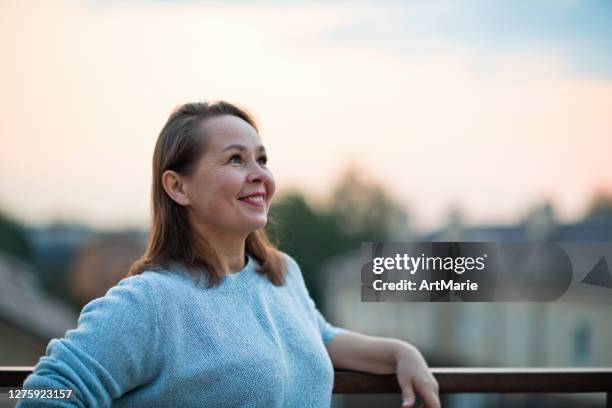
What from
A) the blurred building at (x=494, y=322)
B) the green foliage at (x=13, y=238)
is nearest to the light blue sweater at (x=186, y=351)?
the blurred building at (x=494, y=322)

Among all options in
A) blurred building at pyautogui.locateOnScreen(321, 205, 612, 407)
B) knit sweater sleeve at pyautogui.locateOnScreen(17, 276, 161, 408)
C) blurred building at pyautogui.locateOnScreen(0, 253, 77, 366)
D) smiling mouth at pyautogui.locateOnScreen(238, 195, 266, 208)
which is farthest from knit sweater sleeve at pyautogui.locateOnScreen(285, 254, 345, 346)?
blurred building at pyautogui.locateOnScreen(321, 205, 612, 407)

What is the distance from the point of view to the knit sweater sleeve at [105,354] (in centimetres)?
128

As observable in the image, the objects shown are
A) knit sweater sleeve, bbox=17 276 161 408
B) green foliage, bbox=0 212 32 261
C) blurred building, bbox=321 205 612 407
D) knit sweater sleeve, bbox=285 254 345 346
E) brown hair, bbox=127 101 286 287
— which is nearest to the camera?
knit sweater sleeve, bbox=17 276 161 408

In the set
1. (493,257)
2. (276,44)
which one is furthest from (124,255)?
(493,257)

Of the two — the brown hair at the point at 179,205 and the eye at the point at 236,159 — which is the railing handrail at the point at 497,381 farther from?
the eye at the point at 236,159

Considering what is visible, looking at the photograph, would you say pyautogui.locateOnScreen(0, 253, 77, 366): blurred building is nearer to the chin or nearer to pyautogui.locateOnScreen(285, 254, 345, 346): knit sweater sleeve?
pyautogui.locateOnScreen(285, 254, 345, 346): knit sweater sleeve

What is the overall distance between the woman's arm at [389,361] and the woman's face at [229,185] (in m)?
0.35

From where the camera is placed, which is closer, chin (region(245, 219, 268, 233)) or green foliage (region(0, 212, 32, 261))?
chin (region(245, 219, 268, 233))

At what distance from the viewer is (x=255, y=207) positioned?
1565 mm

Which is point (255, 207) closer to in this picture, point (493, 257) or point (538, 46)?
point (493, 257)

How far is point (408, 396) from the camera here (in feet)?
5.32

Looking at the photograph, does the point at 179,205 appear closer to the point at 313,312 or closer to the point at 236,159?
the point at 236,159

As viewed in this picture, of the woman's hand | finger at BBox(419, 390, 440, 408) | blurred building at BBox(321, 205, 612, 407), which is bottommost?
blurred building at BBox(321, 205, 612, 407)

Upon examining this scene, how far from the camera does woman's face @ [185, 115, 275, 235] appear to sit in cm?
155
